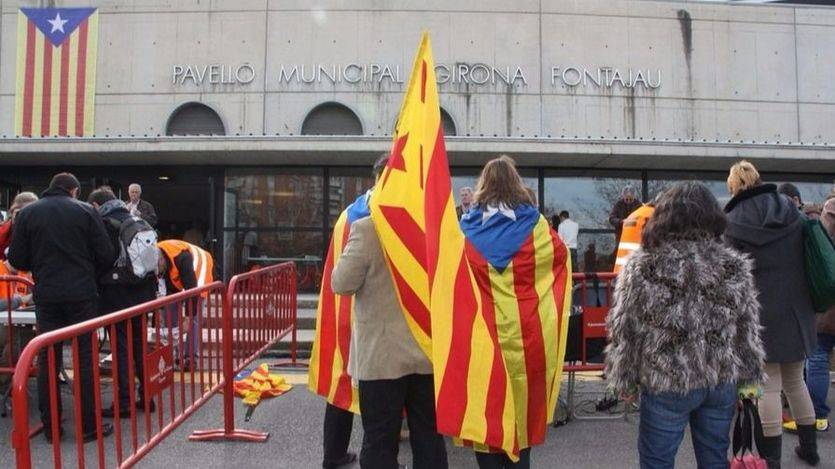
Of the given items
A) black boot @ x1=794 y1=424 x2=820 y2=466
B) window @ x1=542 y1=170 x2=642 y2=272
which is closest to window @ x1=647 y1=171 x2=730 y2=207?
window @ x1=542 y1=170 x2=642 y2=272

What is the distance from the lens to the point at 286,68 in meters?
12.1

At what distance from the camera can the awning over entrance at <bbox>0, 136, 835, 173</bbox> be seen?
391 inches

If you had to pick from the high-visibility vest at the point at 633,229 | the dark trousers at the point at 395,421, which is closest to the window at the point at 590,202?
the high-visibility vest at the point at 633,229

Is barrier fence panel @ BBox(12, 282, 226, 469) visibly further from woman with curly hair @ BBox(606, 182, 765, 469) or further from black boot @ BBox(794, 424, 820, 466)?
black boot @ BBox(794, 424, 820, 466)

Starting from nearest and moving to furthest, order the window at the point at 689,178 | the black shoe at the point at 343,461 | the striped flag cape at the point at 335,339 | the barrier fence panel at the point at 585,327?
the striped flag cape at the point at 335,339, the black shoe at the point at 343,461, the barrier fence panel at the point at 585,327, the window at the point at 689,178

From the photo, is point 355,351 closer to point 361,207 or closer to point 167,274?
point 361,207

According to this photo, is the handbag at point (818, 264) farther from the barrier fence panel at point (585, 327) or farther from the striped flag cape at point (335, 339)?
the striped flag cape at point (335, 339)

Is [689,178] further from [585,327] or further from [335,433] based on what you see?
[335,433]

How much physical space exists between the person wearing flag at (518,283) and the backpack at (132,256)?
9.38 feet

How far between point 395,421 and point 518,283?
1.08m

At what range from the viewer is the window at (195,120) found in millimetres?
12133

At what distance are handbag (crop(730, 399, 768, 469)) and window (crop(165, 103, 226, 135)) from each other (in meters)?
10.7

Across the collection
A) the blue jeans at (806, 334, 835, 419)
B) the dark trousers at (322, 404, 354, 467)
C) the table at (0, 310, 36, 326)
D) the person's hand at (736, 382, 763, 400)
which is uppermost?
the table at (0, 310, 36, 326)

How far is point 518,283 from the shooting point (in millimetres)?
3592
